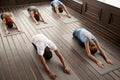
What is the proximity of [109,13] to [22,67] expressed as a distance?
2712 millimetres

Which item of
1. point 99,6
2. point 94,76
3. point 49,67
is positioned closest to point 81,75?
point 94,76

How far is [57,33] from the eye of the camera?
4.12 m

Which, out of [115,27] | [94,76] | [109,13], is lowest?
[94,76]

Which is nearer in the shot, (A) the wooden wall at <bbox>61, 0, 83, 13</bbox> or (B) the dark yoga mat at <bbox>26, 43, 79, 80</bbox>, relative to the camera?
(B) the dark yoga mat at <bbox>26, 43, 79, 80</bbox>

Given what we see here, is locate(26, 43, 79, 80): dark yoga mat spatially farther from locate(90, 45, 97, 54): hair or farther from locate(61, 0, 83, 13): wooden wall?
locate(61, 0, 83, 13): wooden wall

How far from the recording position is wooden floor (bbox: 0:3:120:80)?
268 cm

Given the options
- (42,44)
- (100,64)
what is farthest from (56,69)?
(100,64)

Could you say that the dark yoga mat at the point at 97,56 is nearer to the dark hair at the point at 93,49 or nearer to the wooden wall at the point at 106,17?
the dark hair at the point at 93,49

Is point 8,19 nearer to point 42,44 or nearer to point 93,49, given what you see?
point 42,44

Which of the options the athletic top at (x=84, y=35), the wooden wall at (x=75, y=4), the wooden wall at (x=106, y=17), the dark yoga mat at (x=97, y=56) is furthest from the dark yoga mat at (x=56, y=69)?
the wooden wall at (x=75, y=4)

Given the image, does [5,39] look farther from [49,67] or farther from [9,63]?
[49,67]

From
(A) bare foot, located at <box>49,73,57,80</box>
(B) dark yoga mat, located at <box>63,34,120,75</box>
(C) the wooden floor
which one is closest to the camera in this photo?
(A) bare foot, located at <box>49,73,57,80</box>

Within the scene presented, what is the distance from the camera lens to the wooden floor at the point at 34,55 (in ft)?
8.79

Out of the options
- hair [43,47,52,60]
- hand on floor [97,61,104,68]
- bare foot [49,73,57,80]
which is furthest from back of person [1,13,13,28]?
hand on floor [97,61,104,68]
